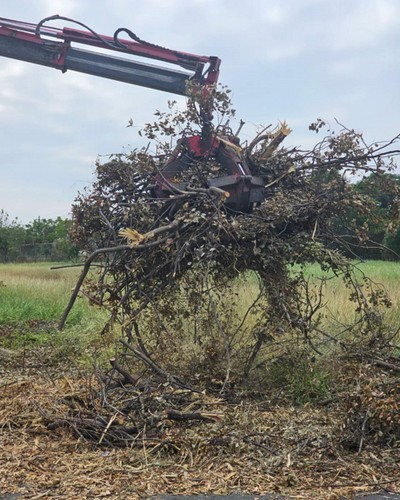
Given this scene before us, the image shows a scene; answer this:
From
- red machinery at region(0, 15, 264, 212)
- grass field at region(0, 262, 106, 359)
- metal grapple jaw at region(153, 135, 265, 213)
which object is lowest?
grass field at region(0, 262, 106, 359)

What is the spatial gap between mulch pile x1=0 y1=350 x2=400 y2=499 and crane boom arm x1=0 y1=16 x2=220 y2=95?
4.13 metres

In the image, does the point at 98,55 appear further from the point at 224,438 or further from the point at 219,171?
the point at 224,438

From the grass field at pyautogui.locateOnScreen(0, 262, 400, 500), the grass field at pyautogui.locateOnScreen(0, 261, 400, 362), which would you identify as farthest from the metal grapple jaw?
the grass field at pyautogui.locateOnScreen(0, 262, 400, 500)

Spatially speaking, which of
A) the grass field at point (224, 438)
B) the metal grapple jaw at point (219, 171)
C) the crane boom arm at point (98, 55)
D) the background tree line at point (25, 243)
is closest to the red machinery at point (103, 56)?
the crane boom arm at point (98, 55)

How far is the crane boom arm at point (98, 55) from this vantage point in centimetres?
785

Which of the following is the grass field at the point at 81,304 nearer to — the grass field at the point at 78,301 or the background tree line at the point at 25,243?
the grass field at the point at 78,301

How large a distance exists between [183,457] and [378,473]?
120 cm

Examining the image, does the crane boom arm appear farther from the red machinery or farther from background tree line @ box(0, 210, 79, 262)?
background tree line @ box(0, 210, 79, 262)

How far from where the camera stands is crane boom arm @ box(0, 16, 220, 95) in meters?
7.85

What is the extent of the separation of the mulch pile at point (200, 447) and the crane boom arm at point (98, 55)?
4.13 metres

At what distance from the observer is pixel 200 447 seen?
4.19m

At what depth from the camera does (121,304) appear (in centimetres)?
602

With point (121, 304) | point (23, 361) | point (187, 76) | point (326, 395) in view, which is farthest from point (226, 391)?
point (187, 76)

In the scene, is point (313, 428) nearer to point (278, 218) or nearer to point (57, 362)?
point (278, 218)
